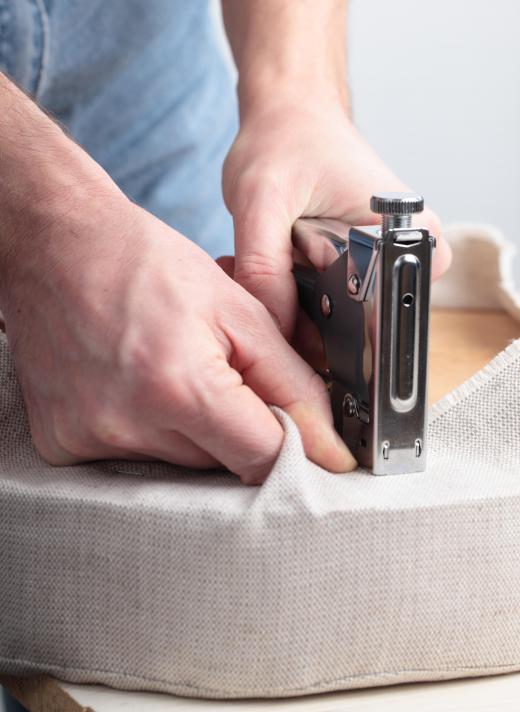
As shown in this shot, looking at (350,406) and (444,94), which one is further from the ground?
(350,406)

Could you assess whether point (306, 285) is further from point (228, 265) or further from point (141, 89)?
point (141, 89)

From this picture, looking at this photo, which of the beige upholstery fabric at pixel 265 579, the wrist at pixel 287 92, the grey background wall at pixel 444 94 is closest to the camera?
the beige upholstery fabric at pixel 265 579

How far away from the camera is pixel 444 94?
92.7 inches

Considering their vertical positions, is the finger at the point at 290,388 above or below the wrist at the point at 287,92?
below

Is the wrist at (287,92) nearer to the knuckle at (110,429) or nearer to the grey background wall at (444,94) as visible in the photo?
the knuckle at (110,429)

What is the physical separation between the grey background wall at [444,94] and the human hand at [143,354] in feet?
5.62

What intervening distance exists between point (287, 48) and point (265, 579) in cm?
59

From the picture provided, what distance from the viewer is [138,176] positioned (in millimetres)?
1168

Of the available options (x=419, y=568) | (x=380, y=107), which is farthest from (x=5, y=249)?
(x=380, y=107)

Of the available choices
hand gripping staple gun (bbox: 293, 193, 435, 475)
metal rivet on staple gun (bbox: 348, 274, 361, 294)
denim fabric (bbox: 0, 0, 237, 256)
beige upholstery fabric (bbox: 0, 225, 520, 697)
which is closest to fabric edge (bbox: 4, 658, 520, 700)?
beige upholstery fabric (bbox: 0, 225, 520, 697)

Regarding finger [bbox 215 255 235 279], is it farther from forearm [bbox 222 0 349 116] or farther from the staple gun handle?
forearm [bbox 222 0 349 116]

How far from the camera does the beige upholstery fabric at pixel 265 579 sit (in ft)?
1.88

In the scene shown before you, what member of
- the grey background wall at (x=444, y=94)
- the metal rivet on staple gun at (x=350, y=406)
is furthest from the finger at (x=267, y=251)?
the grey background wall at (x=444, y=94)

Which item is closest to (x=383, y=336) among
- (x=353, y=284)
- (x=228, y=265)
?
(x=353, y=284)
